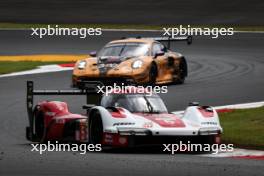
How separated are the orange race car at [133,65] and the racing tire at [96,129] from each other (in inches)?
379

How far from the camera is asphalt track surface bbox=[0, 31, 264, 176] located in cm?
1350

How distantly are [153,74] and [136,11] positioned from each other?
22085 millimetres

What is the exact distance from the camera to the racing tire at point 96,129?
15984 mm

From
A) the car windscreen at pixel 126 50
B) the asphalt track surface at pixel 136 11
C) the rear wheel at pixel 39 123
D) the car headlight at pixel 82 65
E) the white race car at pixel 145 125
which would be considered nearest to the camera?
the white race car at pixel 145 125

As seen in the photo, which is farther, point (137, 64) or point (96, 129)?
point (137, 64)

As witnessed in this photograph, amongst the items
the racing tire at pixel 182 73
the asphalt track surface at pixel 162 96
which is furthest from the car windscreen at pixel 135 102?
the racing tire at pixel 182 73

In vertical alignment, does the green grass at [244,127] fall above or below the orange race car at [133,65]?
below

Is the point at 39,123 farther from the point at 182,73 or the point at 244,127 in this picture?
the point at 182,73

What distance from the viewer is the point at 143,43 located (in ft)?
91.3

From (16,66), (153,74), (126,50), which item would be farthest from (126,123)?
(16,66)

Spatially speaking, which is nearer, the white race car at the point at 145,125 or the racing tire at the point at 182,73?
the white race car at the point at 145,125

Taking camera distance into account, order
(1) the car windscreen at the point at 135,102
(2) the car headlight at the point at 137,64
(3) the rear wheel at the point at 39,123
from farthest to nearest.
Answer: (2) the car headlight at the point at 137,64
(3) the rear wheel at the point at 39,123
(1) the car windscreen at the point at 135,102

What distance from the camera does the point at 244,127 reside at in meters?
18.3

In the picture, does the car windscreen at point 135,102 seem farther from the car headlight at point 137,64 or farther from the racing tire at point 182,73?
the racing tire at point 182,73
